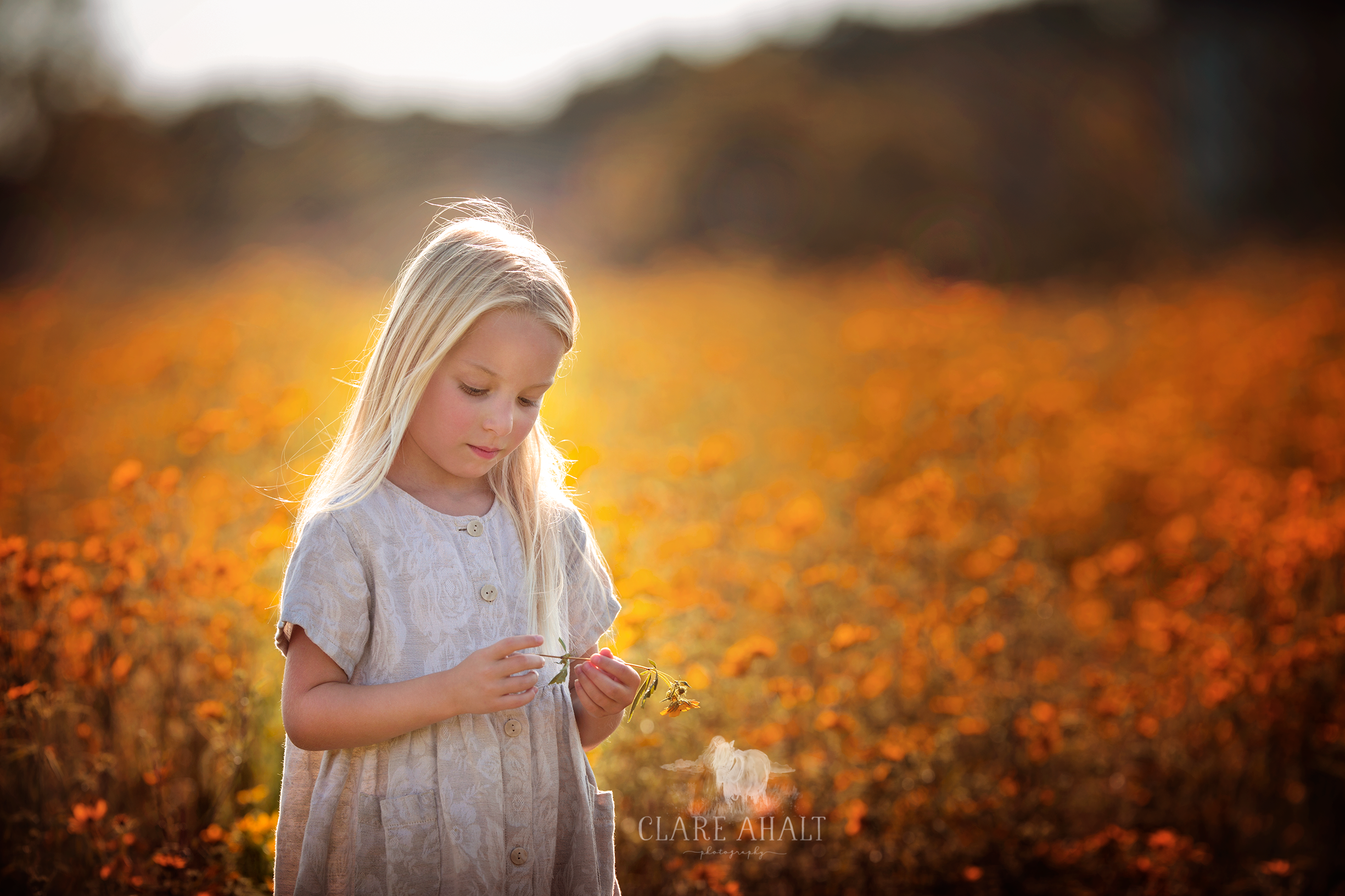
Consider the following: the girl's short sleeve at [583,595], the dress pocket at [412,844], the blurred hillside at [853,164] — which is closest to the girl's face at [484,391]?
the girl's short sleeve at [583,595]

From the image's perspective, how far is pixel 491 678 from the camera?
3.97 ft

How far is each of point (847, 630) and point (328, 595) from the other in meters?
1.40

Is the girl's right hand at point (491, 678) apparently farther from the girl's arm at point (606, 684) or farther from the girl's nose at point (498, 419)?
the girl's nose at point (498, 419)

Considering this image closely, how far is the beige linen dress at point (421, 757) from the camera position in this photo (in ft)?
4.22

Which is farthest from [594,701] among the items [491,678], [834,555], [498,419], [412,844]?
[834,555]

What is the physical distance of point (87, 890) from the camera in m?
1.81

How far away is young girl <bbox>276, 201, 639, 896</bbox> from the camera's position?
1262mm

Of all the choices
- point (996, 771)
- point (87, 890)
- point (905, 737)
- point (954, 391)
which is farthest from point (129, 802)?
point (954, 391)

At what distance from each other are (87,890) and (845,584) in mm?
2001

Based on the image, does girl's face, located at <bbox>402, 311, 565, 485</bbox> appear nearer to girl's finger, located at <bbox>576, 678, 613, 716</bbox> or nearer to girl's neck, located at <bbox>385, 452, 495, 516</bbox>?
girl's neck, located at <bbox>385, 452, 495, 516</bbox>

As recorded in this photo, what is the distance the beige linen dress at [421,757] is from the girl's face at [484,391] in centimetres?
11

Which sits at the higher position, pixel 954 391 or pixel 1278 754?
pixel 954 391

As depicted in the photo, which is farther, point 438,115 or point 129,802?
point 438,115

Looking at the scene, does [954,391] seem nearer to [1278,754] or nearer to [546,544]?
[1278,754]
